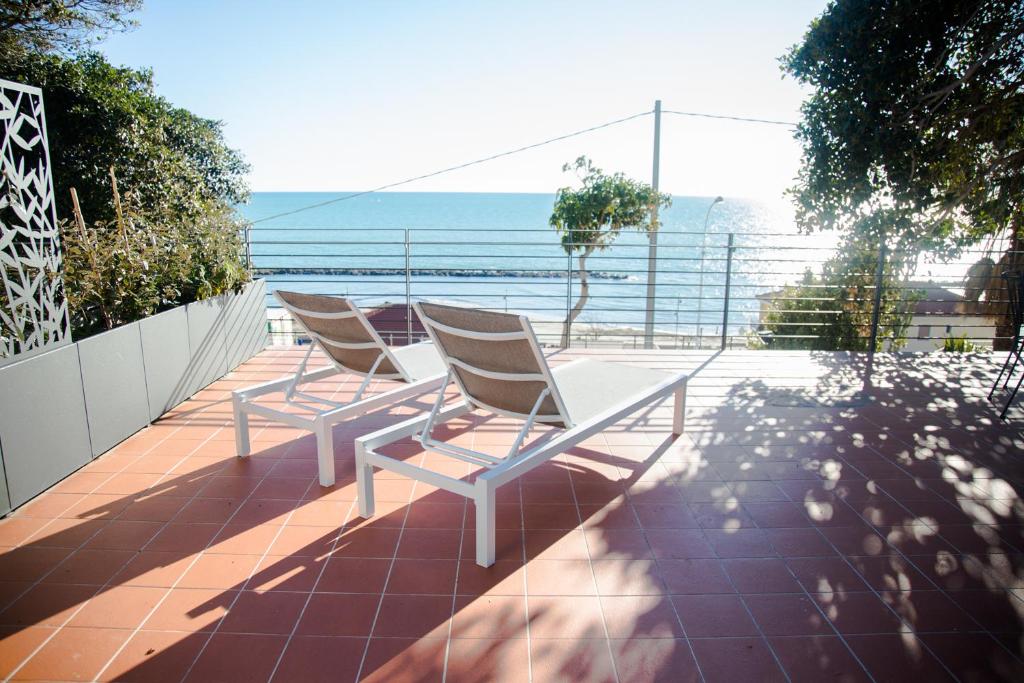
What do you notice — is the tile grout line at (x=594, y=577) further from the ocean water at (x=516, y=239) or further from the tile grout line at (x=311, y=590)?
the ocean water at (x=516, y=239)

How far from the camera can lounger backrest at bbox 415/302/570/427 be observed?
112 inches

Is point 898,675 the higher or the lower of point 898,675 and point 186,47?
the lower

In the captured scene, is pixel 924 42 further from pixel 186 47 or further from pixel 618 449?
pixel 186 47

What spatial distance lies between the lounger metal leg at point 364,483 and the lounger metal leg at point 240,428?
1.10 meters

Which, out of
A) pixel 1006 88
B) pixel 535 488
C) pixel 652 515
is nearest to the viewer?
pixel 652 515

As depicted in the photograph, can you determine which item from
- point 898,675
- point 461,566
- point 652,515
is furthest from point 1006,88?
point 461,566

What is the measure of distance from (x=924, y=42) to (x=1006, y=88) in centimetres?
79

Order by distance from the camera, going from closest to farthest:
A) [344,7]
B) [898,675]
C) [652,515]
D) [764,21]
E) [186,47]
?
[898,675] < [652,515] < [764,21] < [344,7] < [186,47]

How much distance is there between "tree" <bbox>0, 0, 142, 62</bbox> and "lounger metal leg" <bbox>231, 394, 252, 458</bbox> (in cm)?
900

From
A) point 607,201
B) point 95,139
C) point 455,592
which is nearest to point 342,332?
point 455,592

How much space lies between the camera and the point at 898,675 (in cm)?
203

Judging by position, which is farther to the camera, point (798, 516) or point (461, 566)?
point (798, 516)

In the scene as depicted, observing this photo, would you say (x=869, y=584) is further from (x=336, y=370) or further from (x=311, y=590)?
(x=336, y=370)

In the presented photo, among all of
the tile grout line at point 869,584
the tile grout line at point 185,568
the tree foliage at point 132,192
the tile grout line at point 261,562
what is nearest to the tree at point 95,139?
the tree foliage at point 132,192
